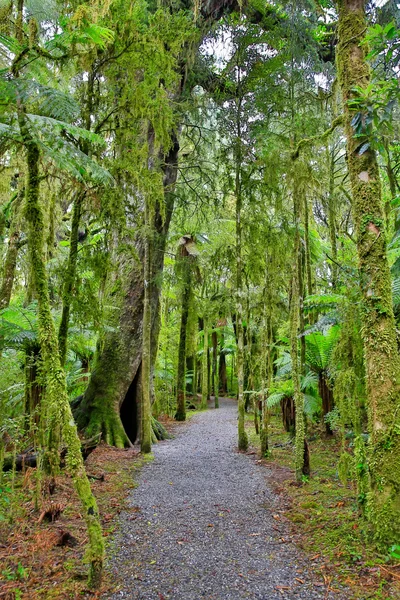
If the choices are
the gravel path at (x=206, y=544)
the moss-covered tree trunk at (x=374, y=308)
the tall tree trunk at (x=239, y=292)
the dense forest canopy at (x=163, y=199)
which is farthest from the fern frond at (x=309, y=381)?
the moss-covered tree trunk at (x=374, y=308)

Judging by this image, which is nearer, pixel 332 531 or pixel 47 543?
pixel 47 543

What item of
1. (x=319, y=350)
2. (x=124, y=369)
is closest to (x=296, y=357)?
(x=319, y=350)

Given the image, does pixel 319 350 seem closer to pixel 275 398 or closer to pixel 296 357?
pixel 275 398

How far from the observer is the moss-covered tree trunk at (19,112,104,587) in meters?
2.54

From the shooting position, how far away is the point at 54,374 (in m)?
2.66

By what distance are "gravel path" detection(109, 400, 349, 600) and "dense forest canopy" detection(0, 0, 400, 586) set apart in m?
0.57

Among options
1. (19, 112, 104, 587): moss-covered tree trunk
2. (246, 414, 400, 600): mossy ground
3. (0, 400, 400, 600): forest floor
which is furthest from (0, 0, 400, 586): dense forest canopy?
(0, 400, 400, 600): forest floor

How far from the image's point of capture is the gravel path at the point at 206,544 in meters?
2.65

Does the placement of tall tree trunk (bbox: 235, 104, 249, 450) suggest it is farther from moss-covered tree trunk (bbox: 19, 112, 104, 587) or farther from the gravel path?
moss-covered tree trunk (bbox: 19, 112, 104, 587)

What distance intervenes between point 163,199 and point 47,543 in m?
4.40

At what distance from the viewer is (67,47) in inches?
135

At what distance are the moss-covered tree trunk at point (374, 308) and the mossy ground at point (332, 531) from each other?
0.87 ft

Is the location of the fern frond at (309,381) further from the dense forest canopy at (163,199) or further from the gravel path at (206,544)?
the gravel path at (206,544)

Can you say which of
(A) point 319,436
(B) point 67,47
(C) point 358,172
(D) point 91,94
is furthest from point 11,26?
(A) point 319,436
